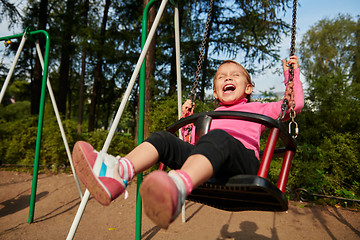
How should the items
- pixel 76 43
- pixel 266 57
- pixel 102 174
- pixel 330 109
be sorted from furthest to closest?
1. pixel 76 43
2. pixel 266 57
3. pixel 330 109
4. pixel 102 174

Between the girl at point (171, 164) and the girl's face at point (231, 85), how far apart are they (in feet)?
0.50

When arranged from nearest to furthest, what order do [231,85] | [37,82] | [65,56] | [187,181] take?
[187,181], [231,85], [37,82], [65,56]

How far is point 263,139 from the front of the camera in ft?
14.8

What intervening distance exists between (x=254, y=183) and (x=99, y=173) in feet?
2.32

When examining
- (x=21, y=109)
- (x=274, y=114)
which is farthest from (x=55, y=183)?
(x=21, y=109)

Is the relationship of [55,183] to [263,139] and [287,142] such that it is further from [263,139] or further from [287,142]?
[287,142]

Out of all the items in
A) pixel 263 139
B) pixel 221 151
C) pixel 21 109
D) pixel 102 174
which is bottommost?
pixel 21 109

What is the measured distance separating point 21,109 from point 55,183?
21.2m

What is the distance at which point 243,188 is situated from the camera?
3.79 ft

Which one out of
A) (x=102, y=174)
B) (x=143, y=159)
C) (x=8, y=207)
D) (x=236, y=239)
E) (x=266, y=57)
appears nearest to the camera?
(x=102, y=174)

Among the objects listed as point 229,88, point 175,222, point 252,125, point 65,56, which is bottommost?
point 175,222

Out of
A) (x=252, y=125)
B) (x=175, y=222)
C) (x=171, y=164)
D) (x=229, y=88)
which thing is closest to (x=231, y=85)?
(x=229, y=88)

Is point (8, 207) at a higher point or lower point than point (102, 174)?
lower

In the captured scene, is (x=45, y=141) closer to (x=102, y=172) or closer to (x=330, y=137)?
(x=102, y=172)
